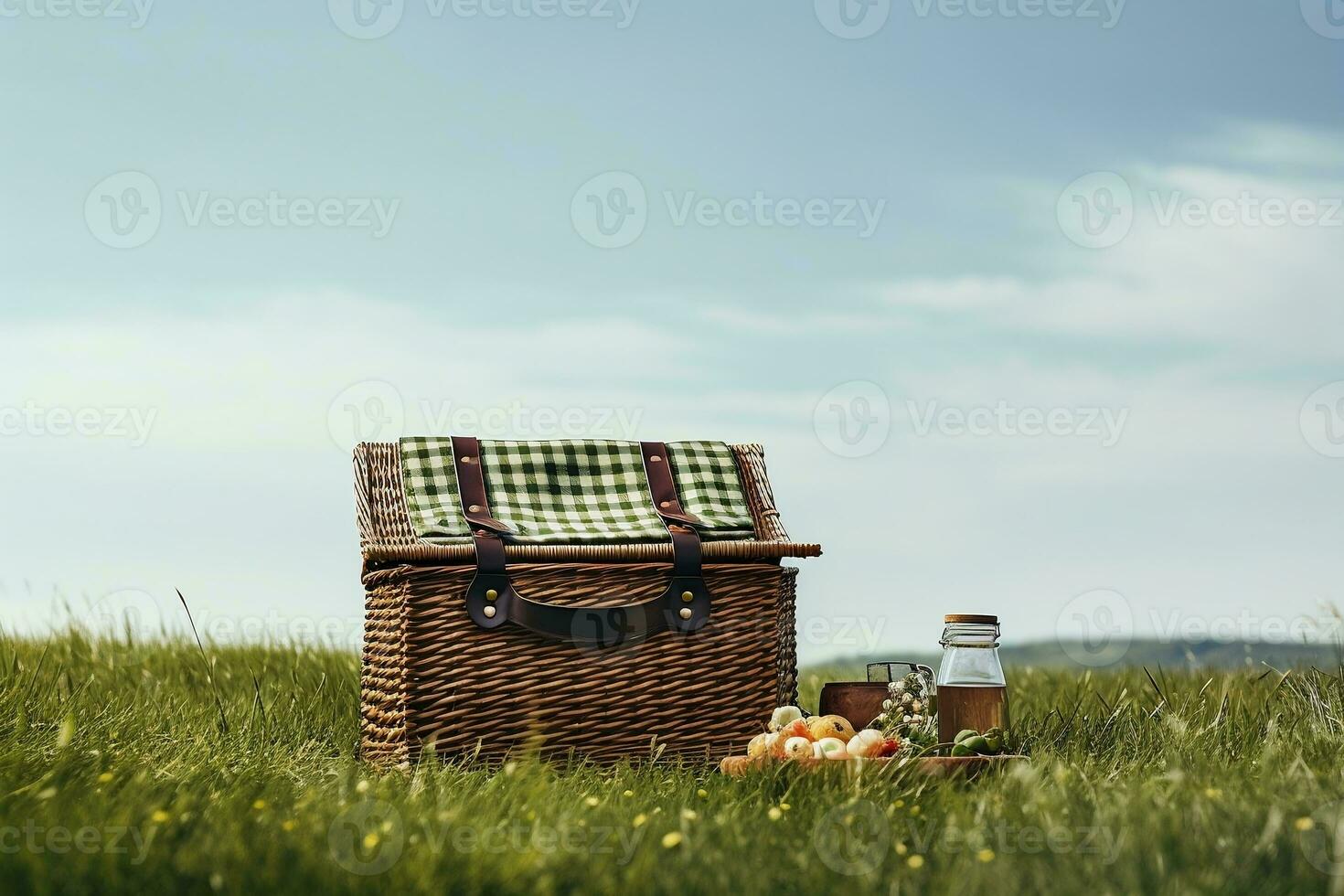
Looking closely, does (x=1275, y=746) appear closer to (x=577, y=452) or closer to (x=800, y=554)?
(x=800, y=554)

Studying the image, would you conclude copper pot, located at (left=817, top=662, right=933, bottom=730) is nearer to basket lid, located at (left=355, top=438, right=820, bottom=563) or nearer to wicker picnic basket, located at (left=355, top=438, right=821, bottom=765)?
wicker picnic basket, located at (left=355, top=438, right=821, bottom=765)

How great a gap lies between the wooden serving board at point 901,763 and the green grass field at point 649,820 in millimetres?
37

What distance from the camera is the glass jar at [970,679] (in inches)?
151

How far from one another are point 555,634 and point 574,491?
698 millimetres

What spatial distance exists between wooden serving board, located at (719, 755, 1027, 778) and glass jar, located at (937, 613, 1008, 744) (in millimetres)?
239

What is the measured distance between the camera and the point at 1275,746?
12.4 ft

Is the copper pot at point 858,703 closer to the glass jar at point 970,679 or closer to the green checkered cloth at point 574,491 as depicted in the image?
the glass jar at point 970,679

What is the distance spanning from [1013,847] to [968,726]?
1229mm

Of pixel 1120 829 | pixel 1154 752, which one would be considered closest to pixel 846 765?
pixel 1120 829

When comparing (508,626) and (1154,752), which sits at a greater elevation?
(508,626)

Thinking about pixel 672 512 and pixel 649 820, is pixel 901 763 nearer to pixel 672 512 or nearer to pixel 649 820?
pixel 649 820

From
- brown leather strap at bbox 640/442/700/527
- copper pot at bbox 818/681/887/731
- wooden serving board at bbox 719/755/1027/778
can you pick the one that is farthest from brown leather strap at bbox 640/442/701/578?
wooden serving board at bbox 719/755/1027/778

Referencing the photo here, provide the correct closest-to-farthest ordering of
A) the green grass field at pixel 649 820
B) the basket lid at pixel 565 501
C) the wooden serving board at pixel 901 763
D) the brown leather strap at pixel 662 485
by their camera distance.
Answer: the green grass field at pixel 649 820 → the wooden serving board at pixel 901 763 → the basket lid at pixel 565 501 → the brown leather strap at pixel 662 485

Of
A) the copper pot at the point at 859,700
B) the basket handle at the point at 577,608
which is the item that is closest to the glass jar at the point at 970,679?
the copper pot at the point at 859,700
